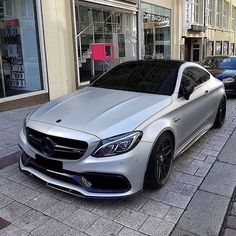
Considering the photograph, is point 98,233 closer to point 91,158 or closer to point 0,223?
point 91,158

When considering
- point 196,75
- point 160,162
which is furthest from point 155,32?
point 160,162

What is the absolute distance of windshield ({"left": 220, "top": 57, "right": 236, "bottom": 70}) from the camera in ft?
33.9

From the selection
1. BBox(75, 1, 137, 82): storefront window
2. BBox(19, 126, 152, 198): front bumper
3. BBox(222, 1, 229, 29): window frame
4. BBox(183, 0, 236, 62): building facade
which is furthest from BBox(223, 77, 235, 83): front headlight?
BBox(222, 1, 229, 29): window frame

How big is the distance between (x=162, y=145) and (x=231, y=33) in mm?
31608

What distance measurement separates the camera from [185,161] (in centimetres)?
453

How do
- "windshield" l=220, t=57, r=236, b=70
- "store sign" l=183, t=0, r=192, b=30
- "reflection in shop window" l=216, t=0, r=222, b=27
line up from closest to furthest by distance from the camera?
"windshield" l=220, t=57, r=236, b=70 → "store sign" l=183, t=0, r=192, b=30 → "reflection in shop window" l=216, t=0, r=222, b=27

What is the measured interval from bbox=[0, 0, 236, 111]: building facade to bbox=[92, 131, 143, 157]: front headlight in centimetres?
291

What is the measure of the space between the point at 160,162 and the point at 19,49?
6.05 meters

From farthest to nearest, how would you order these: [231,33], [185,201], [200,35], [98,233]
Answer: [231,33] < [200,35] < [185,201] < [98,233]

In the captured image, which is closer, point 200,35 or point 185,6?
point 185,6

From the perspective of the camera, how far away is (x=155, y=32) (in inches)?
604

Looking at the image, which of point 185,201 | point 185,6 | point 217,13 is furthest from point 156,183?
point 217,13

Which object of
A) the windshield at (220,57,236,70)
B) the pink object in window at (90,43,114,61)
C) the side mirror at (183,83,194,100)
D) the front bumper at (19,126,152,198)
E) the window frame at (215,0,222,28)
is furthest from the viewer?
the window frame at (215,0,222,28)

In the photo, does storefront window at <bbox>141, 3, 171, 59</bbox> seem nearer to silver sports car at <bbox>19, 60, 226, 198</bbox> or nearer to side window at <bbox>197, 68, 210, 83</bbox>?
side window at <bbox>197, 68, 210, 83</bbox>
